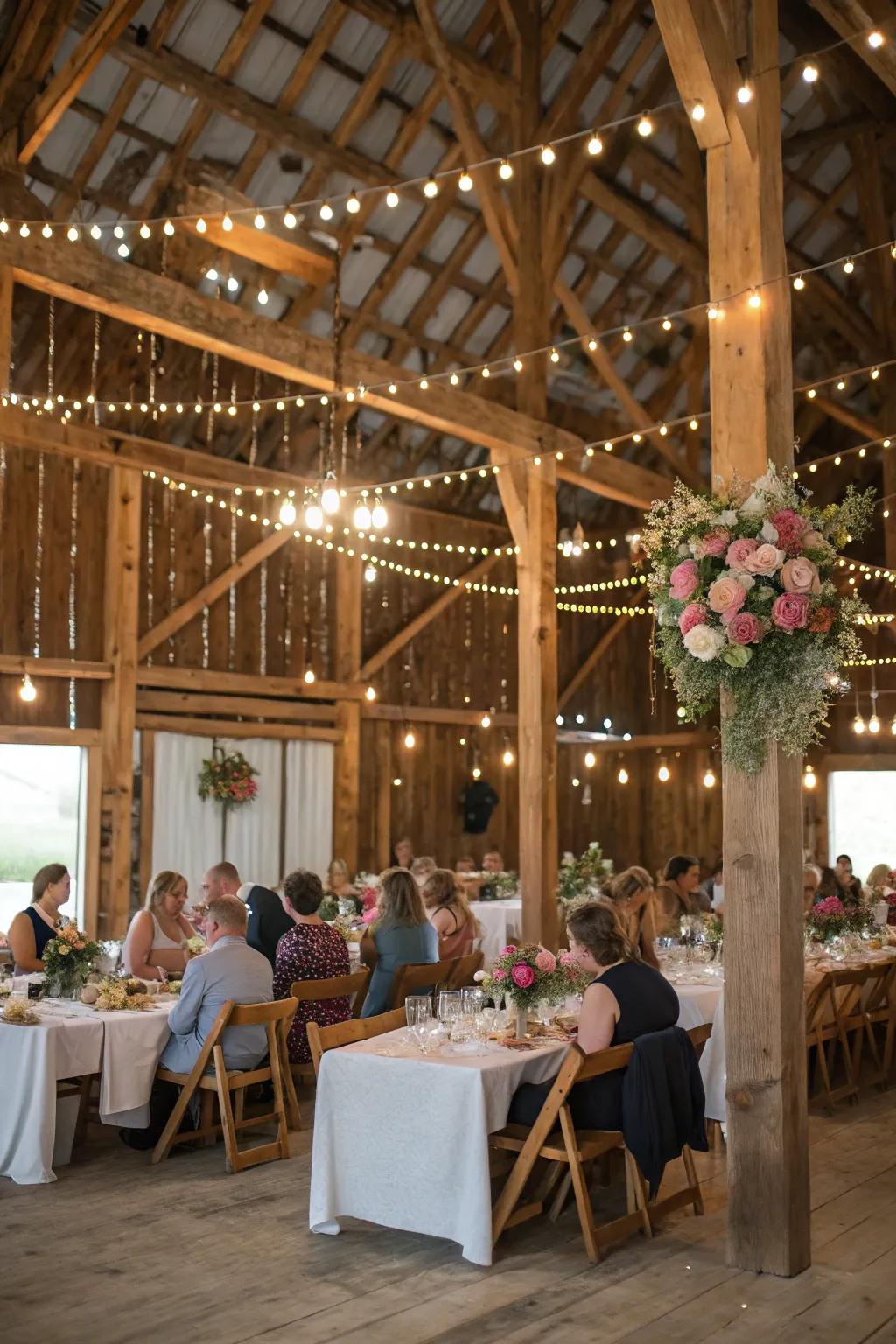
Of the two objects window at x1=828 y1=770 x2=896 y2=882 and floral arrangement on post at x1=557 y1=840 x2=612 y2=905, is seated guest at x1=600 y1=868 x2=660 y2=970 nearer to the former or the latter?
floral arrangement on post at x1=557 y1=840 x2=612 y2=905

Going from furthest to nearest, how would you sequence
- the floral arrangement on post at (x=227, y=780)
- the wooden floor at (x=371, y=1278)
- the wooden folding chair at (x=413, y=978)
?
the floral arrangement on post at (x=227, y=780), the wooden folding chair at (x=413, y=978), the wooden floor at (x=371, y=1278)

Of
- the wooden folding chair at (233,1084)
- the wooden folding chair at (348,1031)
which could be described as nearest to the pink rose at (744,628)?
the wooden folding chair at (348,1031)

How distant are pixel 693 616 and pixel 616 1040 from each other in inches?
62.9

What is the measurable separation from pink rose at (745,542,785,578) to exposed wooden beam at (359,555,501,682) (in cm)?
987

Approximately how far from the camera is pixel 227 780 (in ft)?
40.8

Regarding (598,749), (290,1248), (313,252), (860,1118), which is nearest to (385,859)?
(598,749)

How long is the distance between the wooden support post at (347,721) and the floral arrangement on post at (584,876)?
2446 mm

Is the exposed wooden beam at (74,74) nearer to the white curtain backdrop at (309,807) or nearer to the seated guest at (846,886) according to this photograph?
the white curtain backdrop at (309,807)

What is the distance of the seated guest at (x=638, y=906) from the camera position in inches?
268

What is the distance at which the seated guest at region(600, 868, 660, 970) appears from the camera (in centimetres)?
680

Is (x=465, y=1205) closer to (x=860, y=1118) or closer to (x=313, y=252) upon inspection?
(x=860, y=1118)

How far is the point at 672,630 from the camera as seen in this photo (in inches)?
184

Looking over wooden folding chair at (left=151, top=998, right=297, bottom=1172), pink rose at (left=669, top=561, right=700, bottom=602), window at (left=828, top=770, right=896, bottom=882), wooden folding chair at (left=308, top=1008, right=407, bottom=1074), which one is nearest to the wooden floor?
wooden folding chair at (left=151, top=998, right=297, bottom=1172)

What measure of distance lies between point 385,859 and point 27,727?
4.74 m
